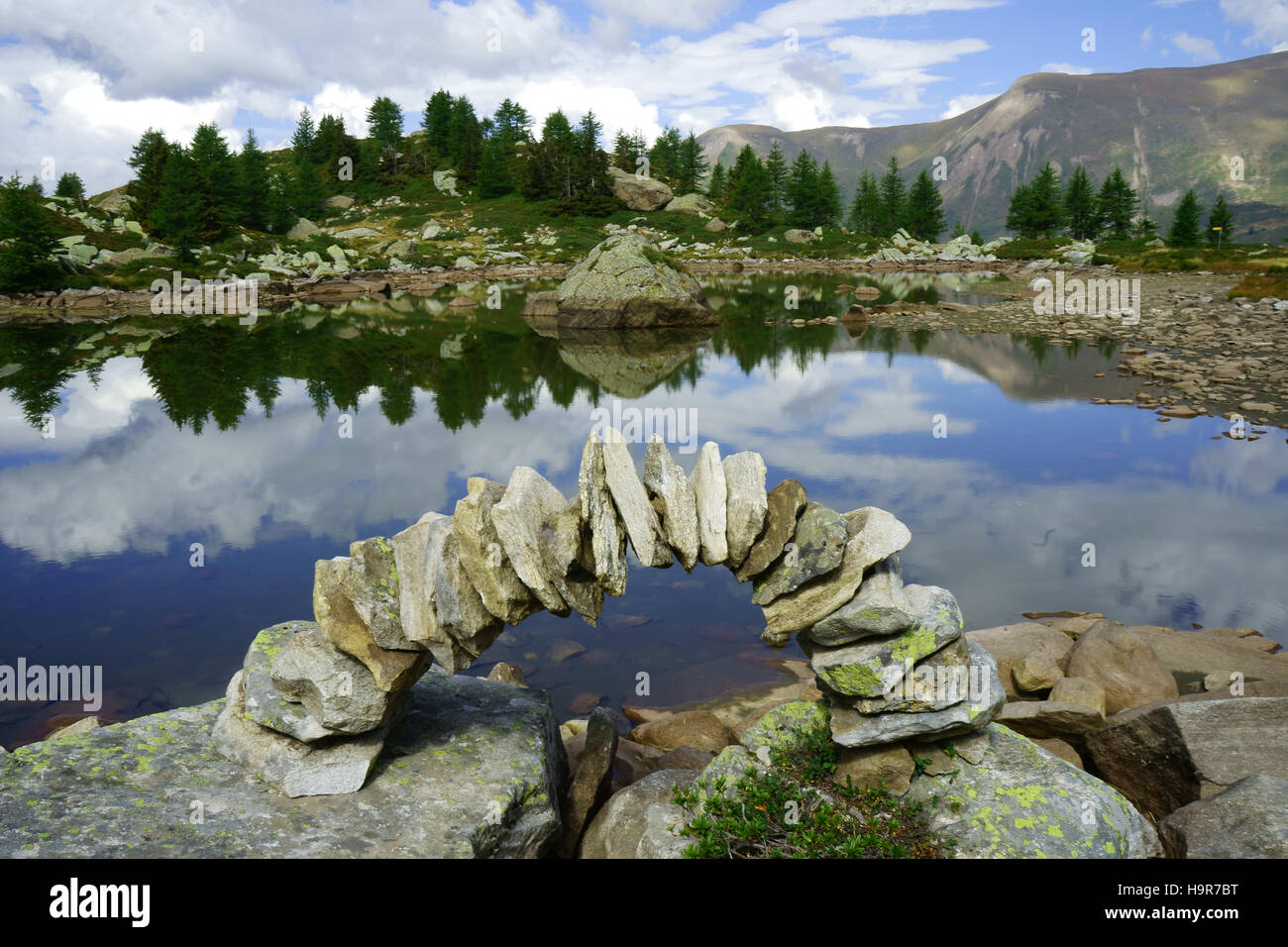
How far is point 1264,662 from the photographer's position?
11.8 meters

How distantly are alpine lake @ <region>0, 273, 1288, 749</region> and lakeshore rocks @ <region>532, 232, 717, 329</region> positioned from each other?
26.9 ft

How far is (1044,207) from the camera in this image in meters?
157

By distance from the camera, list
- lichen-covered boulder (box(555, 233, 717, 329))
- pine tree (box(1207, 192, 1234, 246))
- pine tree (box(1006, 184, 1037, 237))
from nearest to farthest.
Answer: lichen-covered boulder (box(555, 233, 717, 329)) → pine tree (box(1207, 192, 1234, 246)) → pine tree (box(1006, 184, 1037, 237))

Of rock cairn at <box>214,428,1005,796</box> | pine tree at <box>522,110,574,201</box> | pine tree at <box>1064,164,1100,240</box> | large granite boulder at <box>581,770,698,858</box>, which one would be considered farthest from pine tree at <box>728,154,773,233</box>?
large granite boulder at <box>581,770,698,858</box>

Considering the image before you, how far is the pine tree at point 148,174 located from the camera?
12175 centimetres

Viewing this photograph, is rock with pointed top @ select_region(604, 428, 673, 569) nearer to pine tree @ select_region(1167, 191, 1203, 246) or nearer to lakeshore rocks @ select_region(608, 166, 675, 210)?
pine tree @ select_region(1167, 191, 1203, 246)

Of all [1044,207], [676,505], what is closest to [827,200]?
[1044,207]

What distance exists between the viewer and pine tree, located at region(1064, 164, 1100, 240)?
6250 inches

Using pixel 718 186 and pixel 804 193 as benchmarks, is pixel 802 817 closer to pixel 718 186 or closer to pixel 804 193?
pixel 804 193

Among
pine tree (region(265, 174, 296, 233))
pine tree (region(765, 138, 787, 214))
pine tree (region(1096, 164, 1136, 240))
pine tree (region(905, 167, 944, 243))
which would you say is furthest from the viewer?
pine tree (region(765, 138, 787, 214))

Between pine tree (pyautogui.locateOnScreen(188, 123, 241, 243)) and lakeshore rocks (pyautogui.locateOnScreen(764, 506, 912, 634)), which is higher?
pine tree (pyautogui.locateOnScreen(188, 123, 241, 243))

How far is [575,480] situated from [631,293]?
120 ft

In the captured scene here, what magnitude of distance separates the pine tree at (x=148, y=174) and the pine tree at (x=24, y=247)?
97.9ft

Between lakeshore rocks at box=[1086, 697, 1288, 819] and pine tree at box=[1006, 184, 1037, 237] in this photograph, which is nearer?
lakeshore rocks at box=[1086, 697, 1288, 819]
